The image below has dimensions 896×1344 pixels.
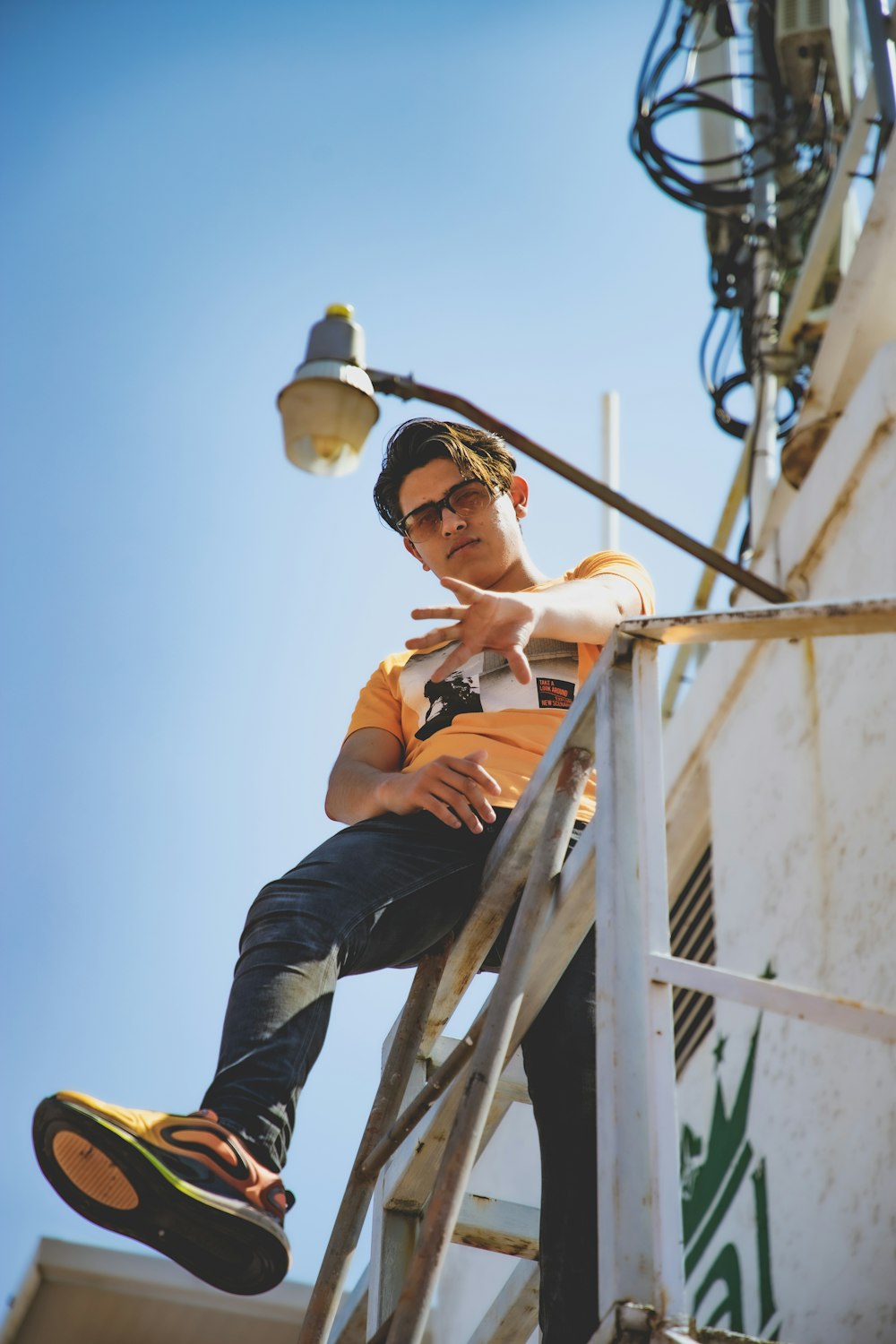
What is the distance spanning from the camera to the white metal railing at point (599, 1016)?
216cm

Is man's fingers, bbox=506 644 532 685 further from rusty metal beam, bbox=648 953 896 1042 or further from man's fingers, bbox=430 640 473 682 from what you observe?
rusty metal beam, bbox=648 953 896 1042

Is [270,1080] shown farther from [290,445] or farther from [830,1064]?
[290,445]

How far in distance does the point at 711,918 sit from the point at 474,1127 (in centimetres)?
456

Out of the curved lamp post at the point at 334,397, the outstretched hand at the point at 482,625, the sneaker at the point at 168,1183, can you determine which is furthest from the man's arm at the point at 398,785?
the curved lamp post at the point at 334,397

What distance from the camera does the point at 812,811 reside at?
204 inches

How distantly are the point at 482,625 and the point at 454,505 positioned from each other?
84 cm

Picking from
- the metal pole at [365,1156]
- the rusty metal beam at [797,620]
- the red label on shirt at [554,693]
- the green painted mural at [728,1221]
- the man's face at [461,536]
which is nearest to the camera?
the rusty metal beam at [797,620]

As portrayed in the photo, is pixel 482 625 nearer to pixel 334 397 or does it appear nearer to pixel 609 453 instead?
pixel 334 397

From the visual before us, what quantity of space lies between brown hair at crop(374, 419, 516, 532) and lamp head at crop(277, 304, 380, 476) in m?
2.32

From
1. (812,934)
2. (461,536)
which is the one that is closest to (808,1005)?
(461,536)

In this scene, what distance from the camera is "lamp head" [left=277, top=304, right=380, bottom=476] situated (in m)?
6.19

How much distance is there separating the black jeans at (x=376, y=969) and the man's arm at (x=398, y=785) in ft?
0.25

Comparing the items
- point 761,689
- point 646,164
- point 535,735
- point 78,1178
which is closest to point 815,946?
point 761,689

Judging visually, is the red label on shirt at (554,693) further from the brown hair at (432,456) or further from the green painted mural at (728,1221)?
the green painted mural at (728,1221)
